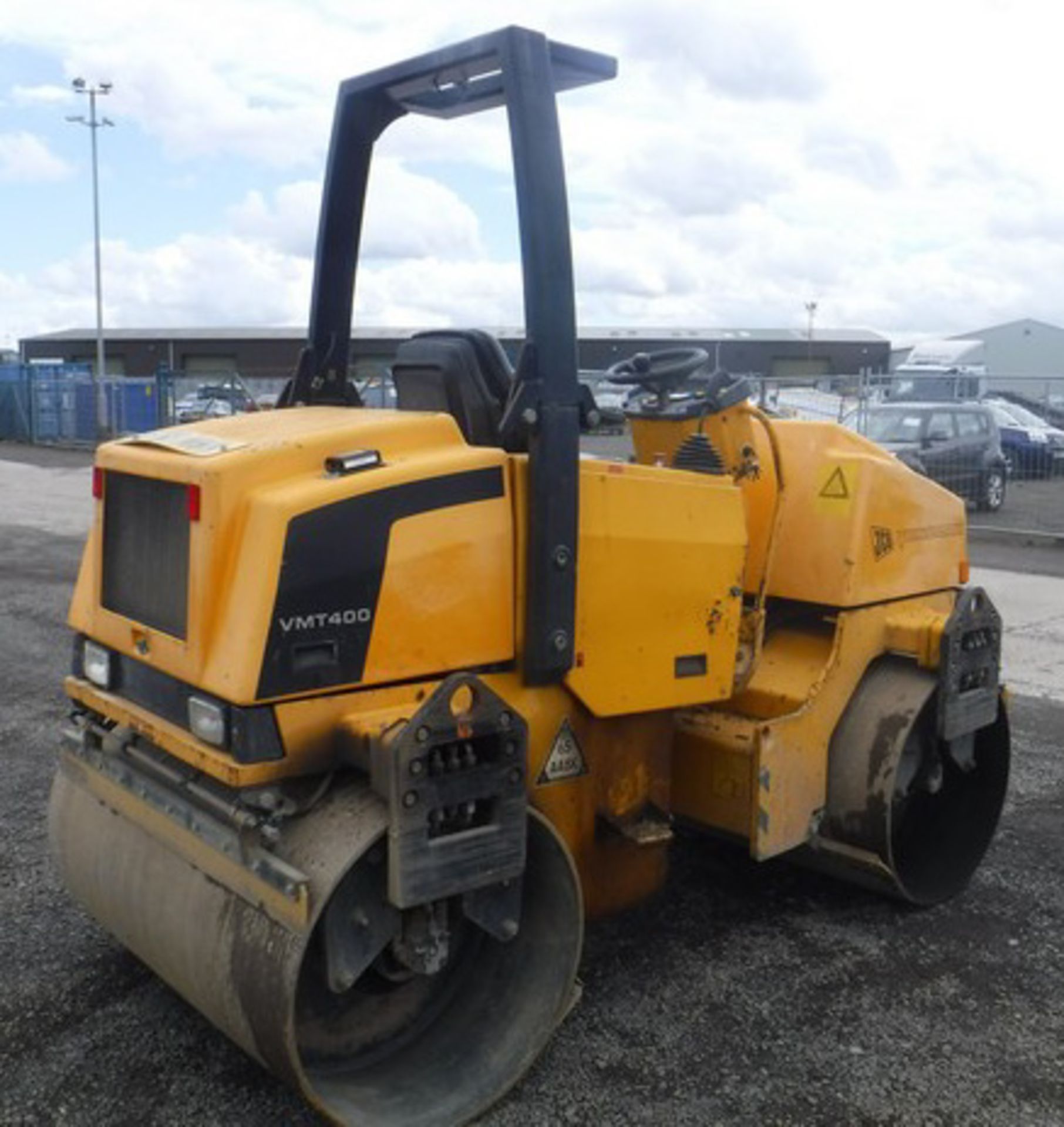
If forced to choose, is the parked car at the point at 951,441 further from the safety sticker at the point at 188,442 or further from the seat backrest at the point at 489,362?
the safety sticker at the point at 188,442

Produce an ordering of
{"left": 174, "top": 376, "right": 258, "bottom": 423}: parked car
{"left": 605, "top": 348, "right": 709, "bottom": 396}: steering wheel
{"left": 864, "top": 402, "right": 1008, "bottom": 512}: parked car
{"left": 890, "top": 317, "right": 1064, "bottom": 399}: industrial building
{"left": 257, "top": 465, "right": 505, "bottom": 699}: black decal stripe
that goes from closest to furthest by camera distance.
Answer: {"left": 257, "top": 465, "right": 505, "bottom": 699}: black decal stripe → {"left": 605, "top": 348, "right": 709, "bottom": 396}: steering wheel → {"left": 864, "top": 402, "right": 1008, "bottom": 512}: parked car → {"left": 174, "top": 376, "right": 258, "bottom": 423}: parked car → {"left": 890, "top": 317, "right": 1064, "bottom": 399}: industrial building

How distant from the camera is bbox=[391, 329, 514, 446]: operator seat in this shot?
344 centimetres

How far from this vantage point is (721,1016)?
12.0 ft

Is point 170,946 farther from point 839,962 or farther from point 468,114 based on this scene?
point 468,114

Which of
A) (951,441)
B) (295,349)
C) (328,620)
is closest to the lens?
(328,620)

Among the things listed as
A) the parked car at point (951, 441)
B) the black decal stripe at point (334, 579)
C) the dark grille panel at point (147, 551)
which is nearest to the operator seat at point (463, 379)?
the black decal stripe at point (334, 579)

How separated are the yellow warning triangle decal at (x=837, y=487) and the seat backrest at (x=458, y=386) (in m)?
1.25

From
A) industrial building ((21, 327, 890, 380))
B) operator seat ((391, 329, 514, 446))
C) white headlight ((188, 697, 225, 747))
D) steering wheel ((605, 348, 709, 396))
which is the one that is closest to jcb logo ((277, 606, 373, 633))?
white headlight ((188, 697, 225, 747))

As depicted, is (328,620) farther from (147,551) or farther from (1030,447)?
(1030,447)

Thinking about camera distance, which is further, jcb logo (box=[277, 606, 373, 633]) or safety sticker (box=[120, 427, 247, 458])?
safety sticker (box=[120, 427, 247, 458])

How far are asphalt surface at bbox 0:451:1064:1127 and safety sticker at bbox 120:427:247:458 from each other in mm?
1612

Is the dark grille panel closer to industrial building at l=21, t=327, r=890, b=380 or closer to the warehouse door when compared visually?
industrial building at l=21, t=327, r=890, b=380

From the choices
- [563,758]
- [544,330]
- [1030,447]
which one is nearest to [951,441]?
[1030,447]

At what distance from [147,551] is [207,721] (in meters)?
0.55
